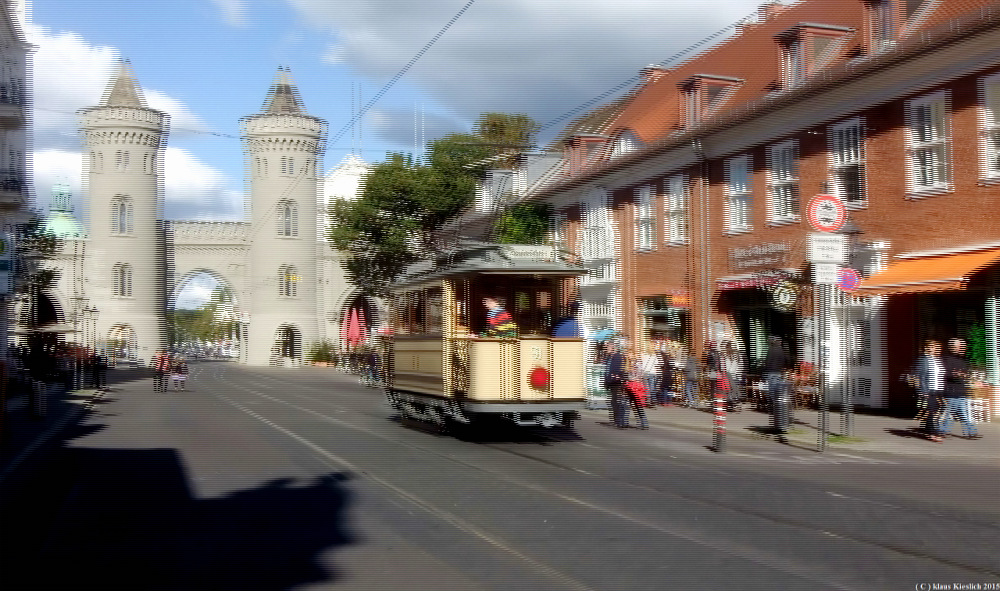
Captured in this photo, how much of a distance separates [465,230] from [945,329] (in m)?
29.5

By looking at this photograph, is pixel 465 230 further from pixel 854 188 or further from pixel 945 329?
pixel 945 329

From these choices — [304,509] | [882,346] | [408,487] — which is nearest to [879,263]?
[882,346]

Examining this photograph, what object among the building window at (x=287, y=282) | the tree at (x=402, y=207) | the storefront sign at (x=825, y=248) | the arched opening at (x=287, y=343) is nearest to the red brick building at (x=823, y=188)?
→ the storefront sign at (x=825, y=248)

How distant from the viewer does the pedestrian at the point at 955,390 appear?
17.5m

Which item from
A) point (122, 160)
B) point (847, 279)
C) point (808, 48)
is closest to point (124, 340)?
point (122, 160)

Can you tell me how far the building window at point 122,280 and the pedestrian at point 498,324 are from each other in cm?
7431

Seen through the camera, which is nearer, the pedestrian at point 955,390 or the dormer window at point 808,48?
the pedestrian at point 955,390

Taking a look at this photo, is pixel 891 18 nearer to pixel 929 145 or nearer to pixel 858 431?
pixel 929 145

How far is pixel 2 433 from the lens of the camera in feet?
57.9

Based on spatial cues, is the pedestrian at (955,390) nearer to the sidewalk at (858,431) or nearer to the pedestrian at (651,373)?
the sidewalk at (858,431)

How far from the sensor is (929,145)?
70.1 ft

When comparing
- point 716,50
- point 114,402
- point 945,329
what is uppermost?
point 716,50

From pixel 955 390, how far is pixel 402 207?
30.7 m

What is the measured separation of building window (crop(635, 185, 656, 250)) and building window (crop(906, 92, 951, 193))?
11.6 m
